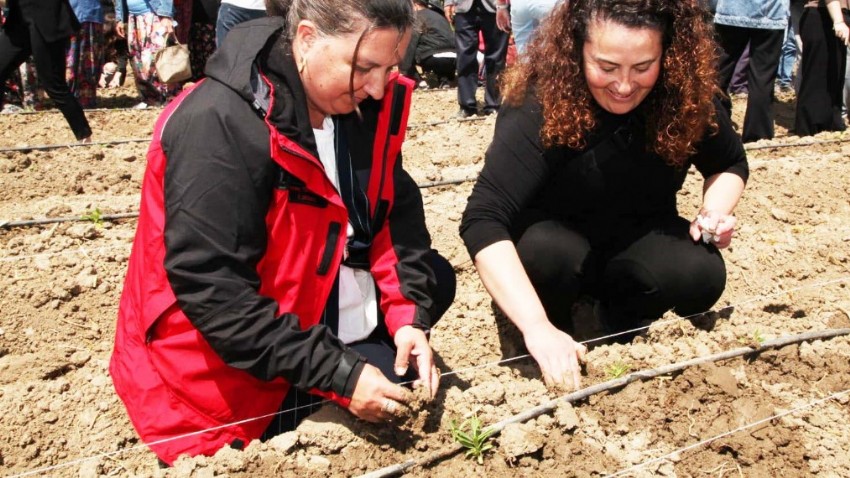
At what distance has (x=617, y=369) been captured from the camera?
2.44 m

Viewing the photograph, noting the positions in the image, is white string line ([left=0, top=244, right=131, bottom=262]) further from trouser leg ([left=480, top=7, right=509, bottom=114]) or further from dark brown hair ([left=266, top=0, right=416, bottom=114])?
trouser leg ([left=480, top=7, right=509, bottom=114])

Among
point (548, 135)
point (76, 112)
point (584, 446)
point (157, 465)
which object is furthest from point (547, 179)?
point (76, 112)

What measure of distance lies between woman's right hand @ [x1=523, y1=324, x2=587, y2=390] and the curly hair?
0.64 metres

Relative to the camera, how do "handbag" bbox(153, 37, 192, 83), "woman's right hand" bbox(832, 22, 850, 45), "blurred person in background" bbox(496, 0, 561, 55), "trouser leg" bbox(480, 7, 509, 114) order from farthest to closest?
"trouser leg" bbox(480, 7, 509, 114), "handbag" bbox(153, 37, 192, 83), "woman's right hand" bbox(832, 22, 850, 45), "blurred person in background" bbox(496, 0, 561, 55)

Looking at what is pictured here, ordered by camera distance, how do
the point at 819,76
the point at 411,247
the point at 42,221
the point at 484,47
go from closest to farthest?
the point at 411,247 → the point at 42,221 → the point at 819,76 → the point at 484,47

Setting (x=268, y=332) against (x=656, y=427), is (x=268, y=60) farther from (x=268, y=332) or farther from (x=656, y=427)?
(x=656, y=427)

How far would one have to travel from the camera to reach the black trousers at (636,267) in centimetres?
282

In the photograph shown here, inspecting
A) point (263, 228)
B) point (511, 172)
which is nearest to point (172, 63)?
point (511, 172)

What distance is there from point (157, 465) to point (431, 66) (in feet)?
25.5

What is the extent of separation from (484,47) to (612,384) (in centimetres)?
534

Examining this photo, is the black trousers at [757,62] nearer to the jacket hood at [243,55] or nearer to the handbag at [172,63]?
the handbag at [172,63]

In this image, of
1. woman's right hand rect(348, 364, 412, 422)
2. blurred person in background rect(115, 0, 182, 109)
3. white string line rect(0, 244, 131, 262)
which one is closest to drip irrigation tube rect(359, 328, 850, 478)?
woman's right hand rect(348, 364, 412, 422)

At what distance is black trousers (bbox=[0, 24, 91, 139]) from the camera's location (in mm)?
5465

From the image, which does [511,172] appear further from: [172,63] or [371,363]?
[172,63]
